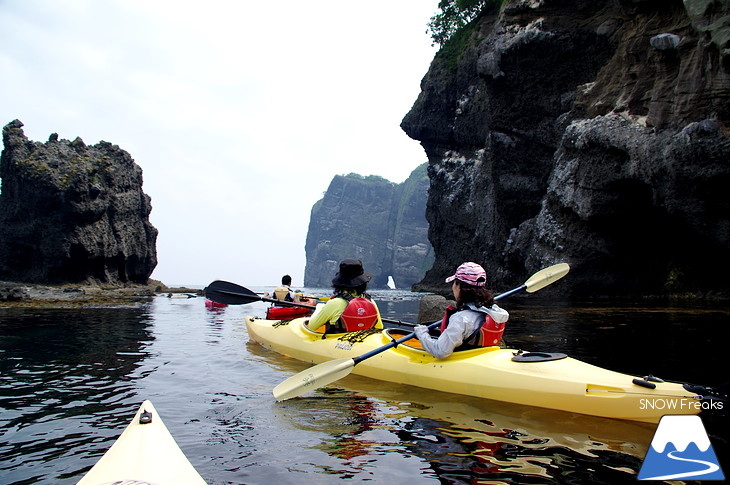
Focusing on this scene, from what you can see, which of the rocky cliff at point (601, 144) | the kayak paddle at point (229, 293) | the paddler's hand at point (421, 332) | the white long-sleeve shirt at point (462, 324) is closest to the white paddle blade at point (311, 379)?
the paddler's hand at point (421, 332)

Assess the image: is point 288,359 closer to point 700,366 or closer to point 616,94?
point 700,366

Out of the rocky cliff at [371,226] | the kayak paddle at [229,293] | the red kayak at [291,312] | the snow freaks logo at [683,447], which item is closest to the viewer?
the snow freaks logo at [683,447]

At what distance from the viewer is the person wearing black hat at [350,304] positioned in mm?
7480

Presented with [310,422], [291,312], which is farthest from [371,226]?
[310,422]

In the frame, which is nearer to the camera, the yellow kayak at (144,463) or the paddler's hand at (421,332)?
the yellow kayak at (144,463)

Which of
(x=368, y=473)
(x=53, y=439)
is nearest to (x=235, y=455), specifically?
(x=368, y=473)

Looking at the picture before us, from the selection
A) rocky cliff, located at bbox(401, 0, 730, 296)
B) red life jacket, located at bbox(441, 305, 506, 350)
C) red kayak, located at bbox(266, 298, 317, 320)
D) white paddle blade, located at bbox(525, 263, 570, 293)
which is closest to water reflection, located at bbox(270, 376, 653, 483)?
red life jacket, located at bbox(441, 305, 506, 350)

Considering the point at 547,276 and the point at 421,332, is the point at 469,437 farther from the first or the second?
the point at 547,276

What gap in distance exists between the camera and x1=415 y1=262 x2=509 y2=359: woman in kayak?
5488 millimetres

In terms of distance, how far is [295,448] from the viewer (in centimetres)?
410

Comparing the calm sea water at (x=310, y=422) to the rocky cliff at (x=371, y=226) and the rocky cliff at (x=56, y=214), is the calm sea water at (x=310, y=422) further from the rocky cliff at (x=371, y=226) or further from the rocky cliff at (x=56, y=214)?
the rocky cliff at (x=371, y=226)

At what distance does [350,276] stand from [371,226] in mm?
178531

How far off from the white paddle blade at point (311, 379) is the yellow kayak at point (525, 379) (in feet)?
3.20

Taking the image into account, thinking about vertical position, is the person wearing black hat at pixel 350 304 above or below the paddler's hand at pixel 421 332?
above
